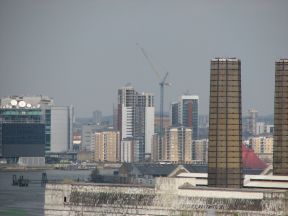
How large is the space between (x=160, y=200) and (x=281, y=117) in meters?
24.2

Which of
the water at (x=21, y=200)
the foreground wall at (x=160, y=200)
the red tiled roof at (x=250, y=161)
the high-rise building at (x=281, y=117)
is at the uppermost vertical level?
the high-rise building at (x=281, y=117)

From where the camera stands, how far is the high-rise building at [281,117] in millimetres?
110562

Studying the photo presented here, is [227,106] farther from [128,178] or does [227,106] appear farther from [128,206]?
[128,178]

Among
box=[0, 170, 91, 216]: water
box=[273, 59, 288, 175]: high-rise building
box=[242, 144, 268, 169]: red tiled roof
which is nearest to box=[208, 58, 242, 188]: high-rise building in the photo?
box=[273, 59, 288, 175]: high-rise building

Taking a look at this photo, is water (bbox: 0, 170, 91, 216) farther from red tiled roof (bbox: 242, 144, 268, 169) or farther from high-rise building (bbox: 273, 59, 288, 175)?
high-rise building (bbox: 273, 59, 288, 175)

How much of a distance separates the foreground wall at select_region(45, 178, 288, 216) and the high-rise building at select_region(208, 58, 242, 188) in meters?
13.5

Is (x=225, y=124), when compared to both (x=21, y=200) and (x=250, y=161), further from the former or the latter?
(x=250, y=161)

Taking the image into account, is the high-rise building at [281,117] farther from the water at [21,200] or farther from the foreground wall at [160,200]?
the water at [21,200]

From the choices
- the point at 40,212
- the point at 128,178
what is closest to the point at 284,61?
the point at 40,212

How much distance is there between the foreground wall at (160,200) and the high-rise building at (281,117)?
62.7 ft

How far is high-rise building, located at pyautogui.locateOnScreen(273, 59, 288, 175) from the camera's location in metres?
111

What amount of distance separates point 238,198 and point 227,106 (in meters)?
19.6

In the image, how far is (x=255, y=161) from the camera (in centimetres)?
17425

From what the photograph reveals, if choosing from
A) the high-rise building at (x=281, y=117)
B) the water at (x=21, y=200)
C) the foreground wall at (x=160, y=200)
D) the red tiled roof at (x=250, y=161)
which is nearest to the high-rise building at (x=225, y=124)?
the high-rise building at (x=281, y=117)
